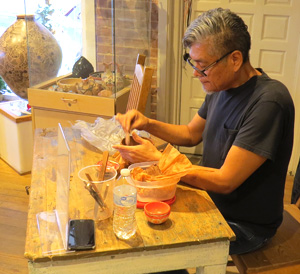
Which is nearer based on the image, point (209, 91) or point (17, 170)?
point (209, 91)

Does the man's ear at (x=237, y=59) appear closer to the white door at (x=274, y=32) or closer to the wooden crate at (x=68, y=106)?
the wooden crate at (x=68, y=106)

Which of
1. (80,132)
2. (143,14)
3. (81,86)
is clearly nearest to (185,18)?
(143,14)

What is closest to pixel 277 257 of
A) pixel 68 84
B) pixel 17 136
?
pixel 68 84

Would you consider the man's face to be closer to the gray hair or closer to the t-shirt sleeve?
the gray hair

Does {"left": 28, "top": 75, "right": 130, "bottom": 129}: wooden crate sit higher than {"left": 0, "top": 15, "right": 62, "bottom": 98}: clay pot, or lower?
lower

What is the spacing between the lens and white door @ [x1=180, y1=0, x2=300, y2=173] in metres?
2.97

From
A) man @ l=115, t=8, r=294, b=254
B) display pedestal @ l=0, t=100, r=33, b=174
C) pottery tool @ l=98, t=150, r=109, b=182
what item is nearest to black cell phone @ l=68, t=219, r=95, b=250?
pottery tool @ l=98, t=150, r=109, b=182

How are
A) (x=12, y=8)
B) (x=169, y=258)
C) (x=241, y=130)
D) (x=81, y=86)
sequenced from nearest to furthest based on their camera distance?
(x=169, y=258) → (x=241, y=130) → (x=81, y=86) → (x=12, y=8)

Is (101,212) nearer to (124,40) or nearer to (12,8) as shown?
(124,40)

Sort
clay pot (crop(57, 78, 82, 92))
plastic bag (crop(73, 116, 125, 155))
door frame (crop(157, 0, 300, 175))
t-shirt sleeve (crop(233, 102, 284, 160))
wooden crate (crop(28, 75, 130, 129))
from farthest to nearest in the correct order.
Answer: door frame (crop(157, 0, 300, 175)), clay pot (crop(57, 78, 82, 92)), wooden crate (crop(28, 75, 130, 129)), plastic bag (crop(73, 116, 125, 155)), t-shirt sleeve (crop(233, 102, 284, 160))

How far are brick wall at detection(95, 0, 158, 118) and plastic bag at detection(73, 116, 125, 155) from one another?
38.8 inches

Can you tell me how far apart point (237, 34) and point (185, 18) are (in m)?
1.74

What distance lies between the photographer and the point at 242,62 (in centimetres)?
154

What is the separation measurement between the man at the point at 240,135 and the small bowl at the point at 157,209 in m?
0.22
